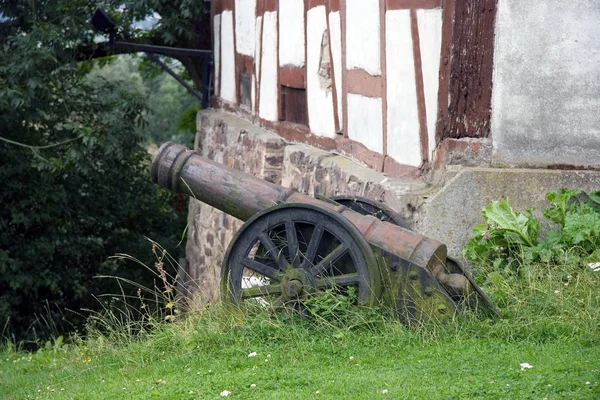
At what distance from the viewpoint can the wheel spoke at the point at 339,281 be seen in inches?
195

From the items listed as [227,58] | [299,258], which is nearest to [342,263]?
[299,258]

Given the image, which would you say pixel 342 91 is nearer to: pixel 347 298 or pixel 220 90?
pixel 347 298

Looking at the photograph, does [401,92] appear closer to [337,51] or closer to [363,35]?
[363,35]

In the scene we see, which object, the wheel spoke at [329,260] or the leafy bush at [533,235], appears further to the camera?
the leafy bush at [533,235]

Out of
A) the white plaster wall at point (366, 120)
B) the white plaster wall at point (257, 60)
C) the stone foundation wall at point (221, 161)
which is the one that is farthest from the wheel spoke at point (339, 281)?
the white plaster wall at point (257, 60)

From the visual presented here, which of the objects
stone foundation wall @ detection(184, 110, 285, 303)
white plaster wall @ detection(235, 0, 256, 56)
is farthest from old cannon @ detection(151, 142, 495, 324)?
white plaster wall @ detection(235, 0, 256, 56)

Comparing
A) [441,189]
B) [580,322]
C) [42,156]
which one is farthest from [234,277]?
[42,156]

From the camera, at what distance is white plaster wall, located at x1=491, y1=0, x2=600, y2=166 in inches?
232

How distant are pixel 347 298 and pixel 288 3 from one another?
489cm

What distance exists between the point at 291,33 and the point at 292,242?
442 cm

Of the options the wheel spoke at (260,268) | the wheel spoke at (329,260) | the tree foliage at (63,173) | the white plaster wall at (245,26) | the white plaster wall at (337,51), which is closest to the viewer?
the wheel spoke at (329,260)

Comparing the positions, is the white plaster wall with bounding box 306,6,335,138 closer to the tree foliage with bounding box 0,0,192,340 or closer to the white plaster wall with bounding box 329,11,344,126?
the white plaster wall with bounding box 329,11,344,126

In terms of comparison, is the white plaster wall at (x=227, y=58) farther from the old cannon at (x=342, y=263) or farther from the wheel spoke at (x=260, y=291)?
the wheel spoke at (x=260, y=291)

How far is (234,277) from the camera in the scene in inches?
207
